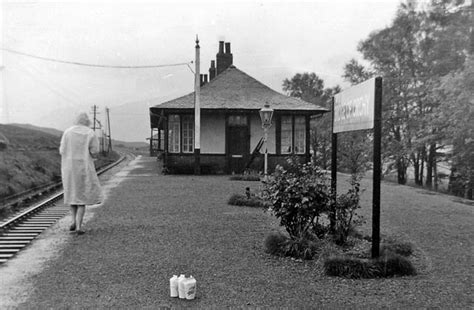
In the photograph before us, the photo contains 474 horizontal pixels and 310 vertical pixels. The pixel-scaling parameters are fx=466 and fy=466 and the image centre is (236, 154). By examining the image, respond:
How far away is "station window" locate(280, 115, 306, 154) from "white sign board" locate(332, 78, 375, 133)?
16318mm

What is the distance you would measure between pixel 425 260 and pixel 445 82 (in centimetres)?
1372

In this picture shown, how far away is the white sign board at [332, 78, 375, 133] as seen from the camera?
5379mm

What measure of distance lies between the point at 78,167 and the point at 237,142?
1600cm

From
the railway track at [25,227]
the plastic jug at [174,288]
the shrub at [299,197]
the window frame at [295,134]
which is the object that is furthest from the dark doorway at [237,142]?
the plastic jug at [174,288]

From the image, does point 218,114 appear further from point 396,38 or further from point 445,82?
point 396,38

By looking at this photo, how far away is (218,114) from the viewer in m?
23.0

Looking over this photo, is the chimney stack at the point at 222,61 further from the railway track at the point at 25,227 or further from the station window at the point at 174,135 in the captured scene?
the railway track at the point at 25,227

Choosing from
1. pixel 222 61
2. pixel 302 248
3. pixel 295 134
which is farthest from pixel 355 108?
pixel 222 61

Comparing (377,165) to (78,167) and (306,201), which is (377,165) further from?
(78,167)

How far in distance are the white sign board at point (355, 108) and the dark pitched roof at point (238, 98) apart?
1457cm

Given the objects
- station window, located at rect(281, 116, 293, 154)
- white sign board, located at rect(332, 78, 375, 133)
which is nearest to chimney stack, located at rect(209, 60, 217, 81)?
station window, located at rect(281, 116, 293, 154)

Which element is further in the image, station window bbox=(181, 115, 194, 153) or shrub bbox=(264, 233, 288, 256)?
station window bbox=(181, 115, 194, 153)

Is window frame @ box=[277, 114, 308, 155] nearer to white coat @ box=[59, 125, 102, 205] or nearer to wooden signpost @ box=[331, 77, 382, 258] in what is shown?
white coat @ box=[59, 125, 102, 205]

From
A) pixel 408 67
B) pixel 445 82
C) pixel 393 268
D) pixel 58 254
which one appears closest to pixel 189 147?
pixel 445 82
